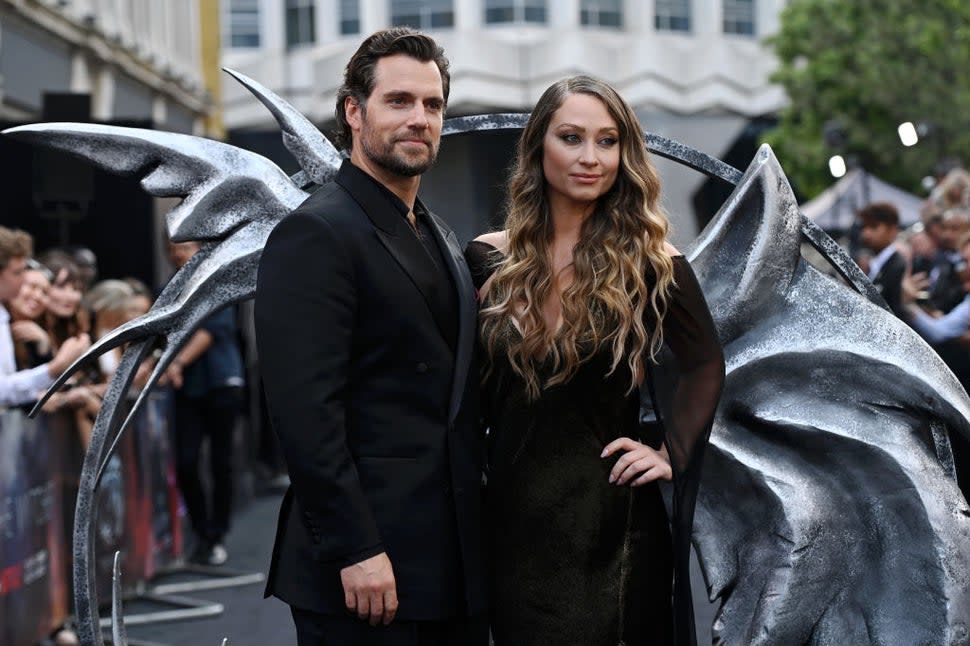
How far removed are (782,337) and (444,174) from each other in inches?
126

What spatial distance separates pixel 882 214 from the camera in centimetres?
1009

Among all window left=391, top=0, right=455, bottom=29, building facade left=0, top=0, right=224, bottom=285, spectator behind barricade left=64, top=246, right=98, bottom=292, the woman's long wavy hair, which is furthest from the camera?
window left=391, top=0, right=455, bottom=29

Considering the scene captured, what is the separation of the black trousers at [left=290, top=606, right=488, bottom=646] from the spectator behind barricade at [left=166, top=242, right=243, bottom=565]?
592 centimetres

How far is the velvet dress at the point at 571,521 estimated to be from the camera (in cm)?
391

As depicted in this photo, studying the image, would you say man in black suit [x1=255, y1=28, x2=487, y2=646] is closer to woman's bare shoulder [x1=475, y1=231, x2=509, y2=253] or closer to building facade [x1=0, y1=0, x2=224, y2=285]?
woman's bare shoulder [x1=475, y1=231, x2=509, y2=253]

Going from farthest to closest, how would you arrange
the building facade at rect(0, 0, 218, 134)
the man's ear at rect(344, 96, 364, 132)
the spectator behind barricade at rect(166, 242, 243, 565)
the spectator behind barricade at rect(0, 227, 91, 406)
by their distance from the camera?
the building facade at rect(0, 0, 218, 134) → the spectator behind barricade at rect(166, 242, 243, 565) → the spectator behind barricade at rect(0, 227, 91, 406) → the man's ear at rect(344, 96, 364, 132)

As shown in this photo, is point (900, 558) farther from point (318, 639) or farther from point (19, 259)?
point (19, 259)

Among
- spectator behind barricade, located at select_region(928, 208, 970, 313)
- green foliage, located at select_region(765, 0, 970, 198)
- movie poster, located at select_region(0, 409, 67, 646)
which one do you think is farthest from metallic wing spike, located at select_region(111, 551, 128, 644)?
green foliage, located at select_region(765, 0, 970, 198)

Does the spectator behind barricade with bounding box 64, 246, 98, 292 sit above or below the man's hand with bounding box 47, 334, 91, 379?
above

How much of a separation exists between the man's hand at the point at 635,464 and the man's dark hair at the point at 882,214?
21.5ft

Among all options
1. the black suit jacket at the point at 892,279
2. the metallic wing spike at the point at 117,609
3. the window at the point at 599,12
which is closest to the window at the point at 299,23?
the window at the point at 599,12

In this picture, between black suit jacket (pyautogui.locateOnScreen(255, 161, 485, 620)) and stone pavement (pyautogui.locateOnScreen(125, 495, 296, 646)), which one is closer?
black suit jacket (pyautogui.locateOnScreen(255, 161, 485, 620))

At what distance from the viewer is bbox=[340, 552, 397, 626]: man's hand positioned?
347 cm

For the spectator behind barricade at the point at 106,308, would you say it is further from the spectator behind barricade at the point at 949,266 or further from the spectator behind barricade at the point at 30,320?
the spectator behind barricade at the point at 949,266
